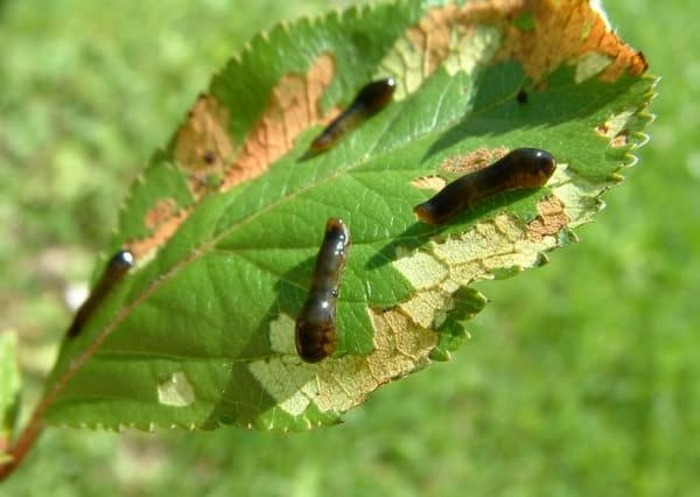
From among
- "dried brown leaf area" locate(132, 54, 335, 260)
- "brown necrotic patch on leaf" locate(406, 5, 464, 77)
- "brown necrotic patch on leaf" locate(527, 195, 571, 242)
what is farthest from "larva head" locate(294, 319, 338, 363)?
"brown necrotic patch on leaf" locate(406, 5, 464, 77)

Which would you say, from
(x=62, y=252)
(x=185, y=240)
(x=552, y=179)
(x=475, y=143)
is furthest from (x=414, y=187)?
(x=62, y=252)

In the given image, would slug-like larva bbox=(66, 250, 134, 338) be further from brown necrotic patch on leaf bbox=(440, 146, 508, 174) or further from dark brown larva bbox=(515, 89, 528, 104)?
dark brown larva bbox=(515, 89, 528, 104)

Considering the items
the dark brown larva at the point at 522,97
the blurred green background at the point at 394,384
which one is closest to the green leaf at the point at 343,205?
the dark brown larva at the point at 522,97

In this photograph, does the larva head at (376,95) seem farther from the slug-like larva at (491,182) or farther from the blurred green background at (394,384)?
the blurred green background at (394,384)

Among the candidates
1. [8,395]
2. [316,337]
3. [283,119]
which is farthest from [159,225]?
[316,337]

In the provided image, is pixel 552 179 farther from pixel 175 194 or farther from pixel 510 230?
pixel 175 194

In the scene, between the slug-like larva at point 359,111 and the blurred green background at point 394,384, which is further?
the blurred green background at point 394,384
